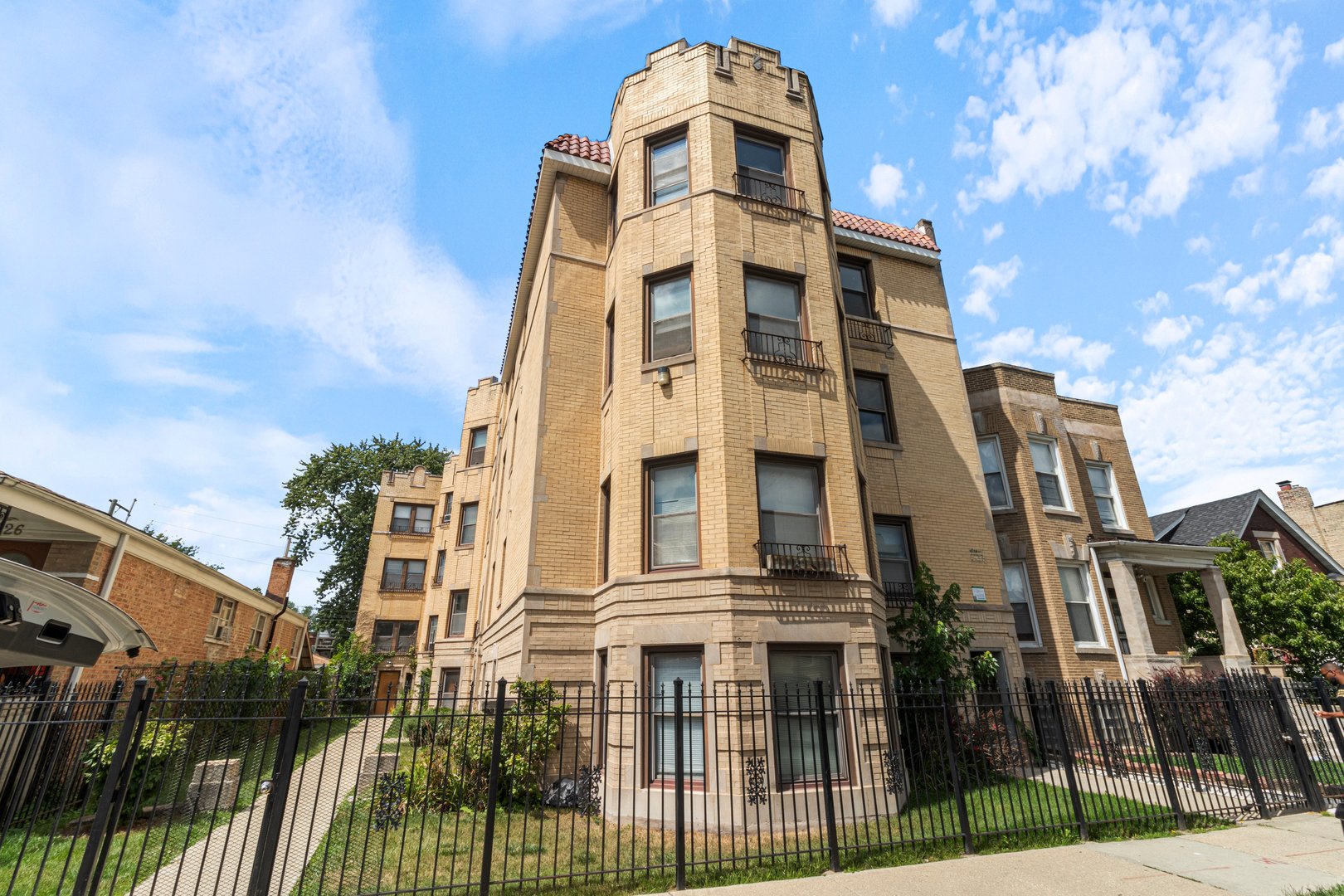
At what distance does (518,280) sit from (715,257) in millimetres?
8296

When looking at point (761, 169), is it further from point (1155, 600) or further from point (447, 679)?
point (447, 679)

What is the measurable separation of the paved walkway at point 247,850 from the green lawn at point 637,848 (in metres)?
0.33

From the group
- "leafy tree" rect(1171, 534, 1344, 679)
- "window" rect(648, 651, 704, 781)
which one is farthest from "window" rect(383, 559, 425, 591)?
"leafy tree" rect(1171, 534, 1344, 679)

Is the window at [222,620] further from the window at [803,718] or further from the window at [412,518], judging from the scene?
the window at [803,718]

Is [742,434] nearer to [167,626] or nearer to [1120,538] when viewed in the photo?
[1120,538]

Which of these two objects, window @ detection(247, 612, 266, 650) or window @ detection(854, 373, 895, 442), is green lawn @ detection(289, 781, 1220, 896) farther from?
window @ detection(247, 612, 266, 650)

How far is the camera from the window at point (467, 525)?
2716 cm

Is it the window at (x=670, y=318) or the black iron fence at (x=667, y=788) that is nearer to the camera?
the black iron fence at (x=667, y=788)

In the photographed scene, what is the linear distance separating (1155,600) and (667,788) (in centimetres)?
1704

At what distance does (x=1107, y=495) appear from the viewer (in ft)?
64.3

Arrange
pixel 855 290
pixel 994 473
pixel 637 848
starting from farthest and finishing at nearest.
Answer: pixel 994 473 → pixel 855 290 → pixel 637 848

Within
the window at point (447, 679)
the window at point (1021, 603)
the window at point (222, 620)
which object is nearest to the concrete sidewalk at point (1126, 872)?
the window at point (1021, 603)

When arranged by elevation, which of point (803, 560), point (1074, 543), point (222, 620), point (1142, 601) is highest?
point (1074, 543)

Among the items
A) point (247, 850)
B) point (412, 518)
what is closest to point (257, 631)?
point (412, 518)
